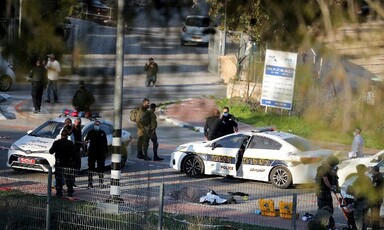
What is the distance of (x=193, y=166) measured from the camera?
17.3 meters

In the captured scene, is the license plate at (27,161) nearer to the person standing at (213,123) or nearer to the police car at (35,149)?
the police car at (35,149)

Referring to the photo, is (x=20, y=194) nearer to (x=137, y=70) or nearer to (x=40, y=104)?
(x=40, y=104)

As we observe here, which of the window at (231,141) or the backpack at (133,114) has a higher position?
the backpack at (133,114)

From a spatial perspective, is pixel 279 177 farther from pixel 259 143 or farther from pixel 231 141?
pixel 231 141

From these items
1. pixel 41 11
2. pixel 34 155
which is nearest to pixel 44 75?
pixel 41 11

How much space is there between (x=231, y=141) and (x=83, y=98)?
1284cm

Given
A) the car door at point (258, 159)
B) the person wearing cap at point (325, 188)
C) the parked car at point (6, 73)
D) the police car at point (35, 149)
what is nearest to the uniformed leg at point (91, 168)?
the police car at point (35, 149)

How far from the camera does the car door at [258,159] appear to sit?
16094 mm

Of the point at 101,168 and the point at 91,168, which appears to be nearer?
the point at 91,168

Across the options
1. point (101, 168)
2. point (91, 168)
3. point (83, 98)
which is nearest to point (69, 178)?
point (91, 168)

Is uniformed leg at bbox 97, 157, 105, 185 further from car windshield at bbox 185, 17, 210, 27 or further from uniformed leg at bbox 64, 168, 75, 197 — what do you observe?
car windshield at bbox 185, 17, 210, 27

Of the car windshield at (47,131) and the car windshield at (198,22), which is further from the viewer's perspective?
the car windshield at (47,131)

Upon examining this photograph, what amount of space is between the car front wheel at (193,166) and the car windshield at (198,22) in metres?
13.0

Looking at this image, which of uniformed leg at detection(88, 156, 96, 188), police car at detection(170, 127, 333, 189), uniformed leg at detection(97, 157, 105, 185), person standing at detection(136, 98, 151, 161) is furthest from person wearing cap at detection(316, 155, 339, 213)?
person standing at detection(136, 98, 151, 161)
